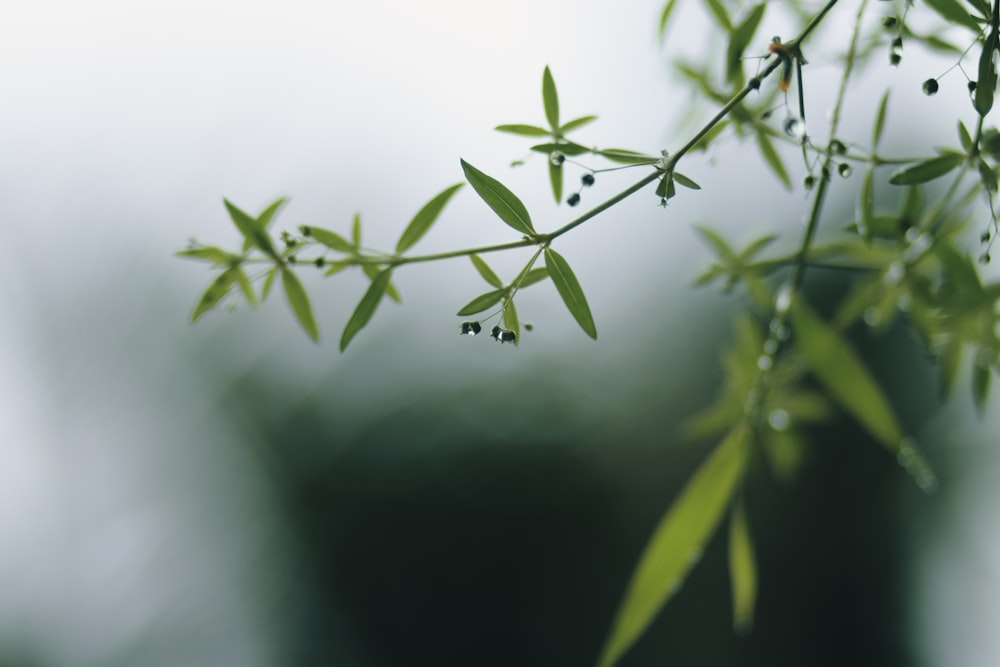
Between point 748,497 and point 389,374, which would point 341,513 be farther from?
point 748,497

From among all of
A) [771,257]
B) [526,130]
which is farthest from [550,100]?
[771,257]

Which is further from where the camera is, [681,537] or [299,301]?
[681,537]

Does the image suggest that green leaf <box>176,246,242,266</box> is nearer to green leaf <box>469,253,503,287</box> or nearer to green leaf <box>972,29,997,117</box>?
green leaf <box>469,253,503,287</box>

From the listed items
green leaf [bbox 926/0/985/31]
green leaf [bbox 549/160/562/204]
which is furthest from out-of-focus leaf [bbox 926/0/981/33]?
green leaf [bbox 549/160/562/204]

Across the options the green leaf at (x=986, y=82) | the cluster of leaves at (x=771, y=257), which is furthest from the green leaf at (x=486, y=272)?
the green leaf at (x=986, y=82)

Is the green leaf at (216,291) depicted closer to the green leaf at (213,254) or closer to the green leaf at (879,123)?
the green leaf at (213,254)

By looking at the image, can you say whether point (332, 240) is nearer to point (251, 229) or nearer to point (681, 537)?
point (251, 229)

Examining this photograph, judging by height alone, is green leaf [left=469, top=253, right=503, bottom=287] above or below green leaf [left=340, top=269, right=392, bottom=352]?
below
